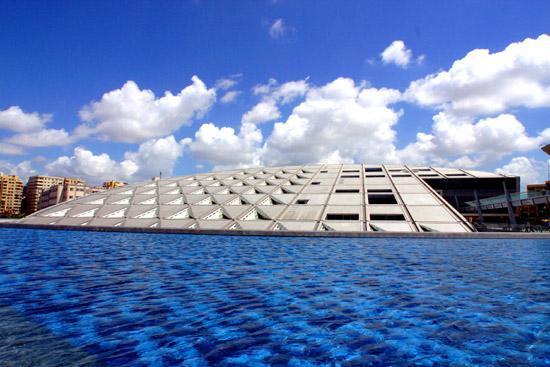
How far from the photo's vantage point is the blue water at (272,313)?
4.96 metres

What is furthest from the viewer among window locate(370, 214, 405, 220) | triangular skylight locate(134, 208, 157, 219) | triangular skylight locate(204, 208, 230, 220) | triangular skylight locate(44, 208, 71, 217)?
triangular skylight locate(44, 208, 71, 217)

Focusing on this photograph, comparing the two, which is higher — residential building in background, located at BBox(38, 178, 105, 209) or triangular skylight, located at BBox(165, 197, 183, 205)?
residential building in background, located at BBox(38, 178, 105, 209)

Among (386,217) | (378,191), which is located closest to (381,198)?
(378,191)

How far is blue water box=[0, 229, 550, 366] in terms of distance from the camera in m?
4.96

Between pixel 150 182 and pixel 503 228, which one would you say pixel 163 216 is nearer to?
pixel 150 182

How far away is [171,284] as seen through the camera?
9.12m

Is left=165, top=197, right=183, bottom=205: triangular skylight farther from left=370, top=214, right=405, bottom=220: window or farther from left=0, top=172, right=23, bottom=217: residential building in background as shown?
left=0, top=172, right=23, bottom=217: residential building in background

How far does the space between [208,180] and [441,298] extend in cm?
3664

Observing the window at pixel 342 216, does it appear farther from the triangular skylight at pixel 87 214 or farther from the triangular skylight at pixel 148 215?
the triangular skylight at pixel 87 214

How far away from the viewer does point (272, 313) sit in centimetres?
678

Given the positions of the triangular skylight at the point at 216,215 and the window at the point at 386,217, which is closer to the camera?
the window at the point at 386,217

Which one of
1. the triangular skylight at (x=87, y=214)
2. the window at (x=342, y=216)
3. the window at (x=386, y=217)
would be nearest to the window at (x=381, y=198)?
the window at (x=386, y=217)

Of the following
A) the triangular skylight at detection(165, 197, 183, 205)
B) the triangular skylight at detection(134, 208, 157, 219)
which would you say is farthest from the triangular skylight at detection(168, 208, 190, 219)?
the triangular skylight at detection(165, 197, 183, 205)

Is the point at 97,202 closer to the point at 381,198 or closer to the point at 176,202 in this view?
the point at 176,202
